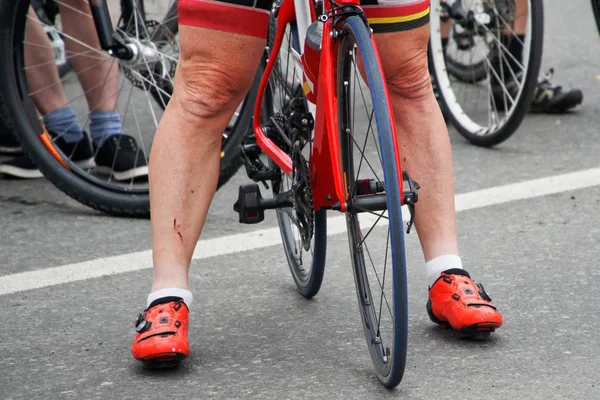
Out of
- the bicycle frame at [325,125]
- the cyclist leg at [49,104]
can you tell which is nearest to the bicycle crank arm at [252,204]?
the bicycle frame at [325,125]

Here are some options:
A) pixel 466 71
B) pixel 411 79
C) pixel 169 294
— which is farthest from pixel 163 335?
pixel 466 71

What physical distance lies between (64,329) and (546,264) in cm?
150

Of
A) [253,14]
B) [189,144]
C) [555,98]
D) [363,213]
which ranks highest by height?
[253,14]

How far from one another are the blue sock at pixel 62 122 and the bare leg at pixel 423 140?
83.9 inches

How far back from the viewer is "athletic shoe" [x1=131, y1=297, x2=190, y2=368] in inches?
110

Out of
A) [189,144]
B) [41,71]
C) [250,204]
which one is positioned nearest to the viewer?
[189,144]

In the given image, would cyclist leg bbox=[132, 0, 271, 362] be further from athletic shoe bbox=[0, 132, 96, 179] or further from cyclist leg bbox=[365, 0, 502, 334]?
athletic shoe bbox=[0, 132, 96, 179]

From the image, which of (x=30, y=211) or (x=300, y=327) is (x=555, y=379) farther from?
(x=30, y=211)

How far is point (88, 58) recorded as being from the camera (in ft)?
15.2

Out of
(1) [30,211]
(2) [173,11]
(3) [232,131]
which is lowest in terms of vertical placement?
(1) [30,211]

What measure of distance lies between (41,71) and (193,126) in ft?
6.32

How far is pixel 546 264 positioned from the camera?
3.52m

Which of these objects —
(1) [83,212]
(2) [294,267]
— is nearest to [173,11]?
(1) [83,212]

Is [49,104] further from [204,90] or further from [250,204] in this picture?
[204,90]
